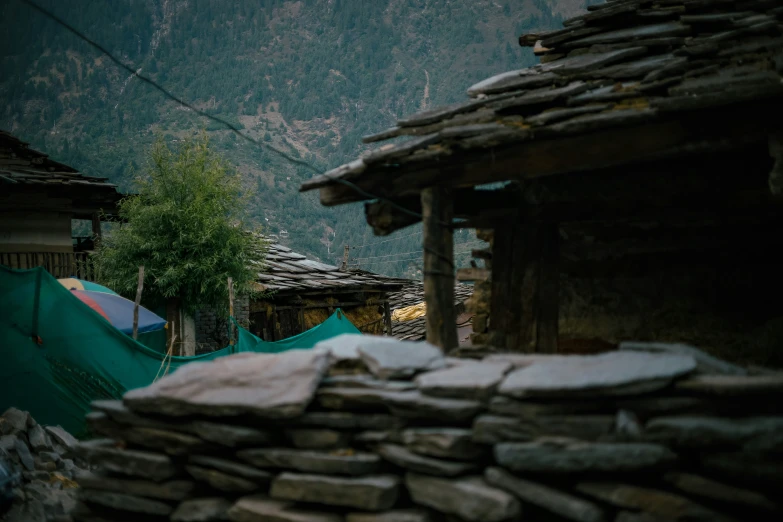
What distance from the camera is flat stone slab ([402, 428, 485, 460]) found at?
11.3 feet

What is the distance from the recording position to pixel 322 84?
333ft

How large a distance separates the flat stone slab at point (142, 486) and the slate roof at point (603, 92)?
249 cm

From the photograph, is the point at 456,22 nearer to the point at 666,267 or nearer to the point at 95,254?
the point at 95,254

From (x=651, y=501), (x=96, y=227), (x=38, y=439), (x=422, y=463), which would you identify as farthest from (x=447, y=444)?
(x=96, y=227)

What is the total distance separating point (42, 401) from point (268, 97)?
308 ft

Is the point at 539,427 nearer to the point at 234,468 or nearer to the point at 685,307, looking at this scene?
the point at 234,468

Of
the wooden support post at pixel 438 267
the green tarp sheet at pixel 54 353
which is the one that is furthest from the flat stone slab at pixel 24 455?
the wooden support post at pixel 438 267

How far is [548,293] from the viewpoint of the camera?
220 inches

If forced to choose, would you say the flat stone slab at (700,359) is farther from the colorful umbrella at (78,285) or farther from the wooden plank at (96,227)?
the wooden plank at (96,227)

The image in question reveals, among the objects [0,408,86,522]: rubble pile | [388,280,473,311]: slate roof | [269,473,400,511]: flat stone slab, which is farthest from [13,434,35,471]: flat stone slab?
[388,280,473,311]: slate roof

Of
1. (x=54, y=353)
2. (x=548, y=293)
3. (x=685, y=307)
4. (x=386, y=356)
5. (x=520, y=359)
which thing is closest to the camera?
(x=520, y=359)

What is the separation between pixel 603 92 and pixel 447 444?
2.62 metres

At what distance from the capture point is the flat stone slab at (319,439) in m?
3.79

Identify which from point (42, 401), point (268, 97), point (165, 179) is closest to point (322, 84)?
point (268, 97)
